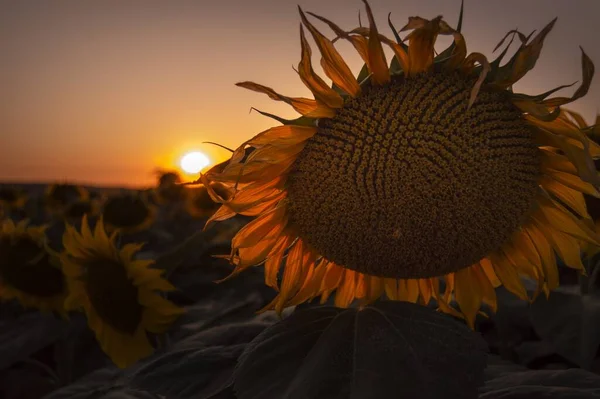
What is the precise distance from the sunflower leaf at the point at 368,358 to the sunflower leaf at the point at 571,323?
105 centimetres

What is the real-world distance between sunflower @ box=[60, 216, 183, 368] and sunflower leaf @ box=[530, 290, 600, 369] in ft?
4.22

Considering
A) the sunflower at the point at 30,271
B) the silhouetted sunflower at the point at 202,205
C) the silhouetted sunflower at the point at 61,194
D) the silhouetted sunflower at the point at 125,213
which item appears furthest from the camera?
the silhouetted sunflower at the point at 61,194

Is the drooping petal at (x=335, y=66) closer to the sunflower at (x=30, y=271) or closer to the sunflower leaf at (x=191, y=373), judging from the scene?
the sunflower leaf at (x=191, y=373)

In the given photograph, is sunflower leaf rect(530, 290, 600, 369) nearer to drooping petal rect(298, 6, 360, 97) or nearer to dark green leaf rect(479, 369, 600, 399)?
dark green leaf rect(479, 369, 600, 399)

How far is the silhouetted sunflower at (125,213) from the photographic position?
4973mm

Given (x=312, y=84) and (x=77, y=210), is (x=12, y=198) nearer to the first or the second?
(x=77, y=210)

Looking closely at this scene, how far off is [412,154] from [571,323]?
1.18 metres

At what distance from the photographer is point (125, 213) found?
16.4ft

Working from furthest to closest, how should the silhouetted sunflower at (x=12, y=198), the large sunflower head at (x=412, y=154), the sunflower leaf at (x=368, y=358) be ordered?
the silhouetted sunflower at (x=12, y=198), the large sunflower head at (x=412, y=154), the sunflower leaf at (x=368, y=358)

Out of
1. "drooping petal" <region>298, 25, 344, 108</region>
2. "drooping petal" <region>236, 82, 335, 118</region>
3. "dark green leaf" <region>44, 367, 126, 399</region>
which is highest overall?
"drooping petal" <region>298, 25, 344, 108</region>

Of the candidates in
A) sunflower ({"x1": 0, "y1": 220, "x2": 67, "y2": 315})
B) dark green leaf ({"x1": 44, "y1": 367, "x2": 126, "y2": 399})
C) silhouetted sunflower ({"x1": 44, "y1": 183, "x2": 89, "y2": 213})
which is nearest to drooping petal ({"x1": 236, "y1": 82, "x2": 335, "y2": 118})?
dark green leaf ({"x1": 44, "y1": 367, "x2": 126, "y2": 399})

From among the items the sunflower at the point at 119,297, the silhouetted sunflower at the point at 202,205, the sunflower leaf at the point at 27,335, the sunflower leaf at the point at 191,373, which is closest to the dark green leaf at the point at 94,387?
the sunflower at the point at 119,297

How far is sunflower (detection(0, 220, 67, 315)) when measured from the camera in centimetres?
325

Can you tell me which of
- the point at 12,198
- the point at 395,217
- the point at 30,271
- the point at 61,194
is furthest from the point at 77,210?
the point at 395,217
